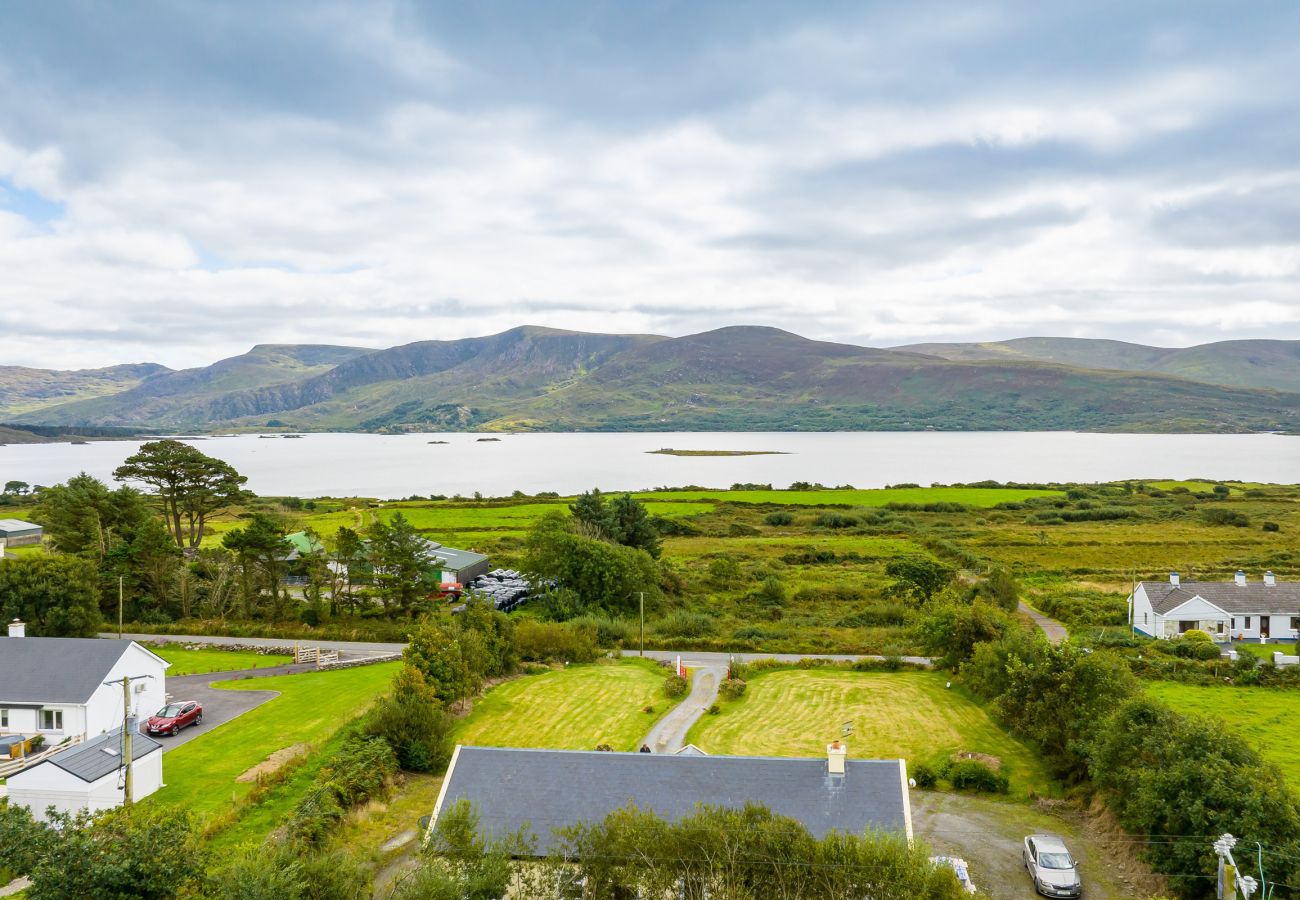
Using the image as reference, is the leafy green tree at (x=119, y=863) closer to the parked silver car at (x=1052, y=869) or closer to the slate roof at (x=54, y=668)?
the slate roof at (x=54, y=668)

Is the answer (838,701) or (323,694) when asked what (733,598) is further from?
(323,694)

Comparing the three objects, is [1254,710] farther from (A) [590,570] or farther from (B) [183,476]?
(B) [183,476]

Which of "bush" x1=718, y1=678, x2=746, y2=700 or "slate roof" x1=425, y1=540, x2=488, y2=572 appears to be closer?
"bush" x1=718, y1=678, x2=746, y2=700

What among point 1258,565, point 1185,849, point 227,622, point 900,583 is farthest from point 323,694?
point 1258,565

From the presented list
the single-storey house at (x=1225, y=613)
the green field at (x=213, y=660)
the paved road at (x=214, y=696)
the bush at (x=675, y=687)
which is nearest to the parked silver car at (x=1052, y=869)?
the bush at (x=675, y=687)

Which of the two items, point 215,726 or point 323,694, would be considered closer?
point 215,726

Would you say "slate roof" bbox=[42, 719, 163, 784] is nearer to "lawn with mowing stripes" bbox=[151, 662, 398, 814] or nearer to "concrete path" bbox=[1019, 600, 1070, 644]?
"lawn with mowing stripes" bbox=[151, 662, 398, 814]

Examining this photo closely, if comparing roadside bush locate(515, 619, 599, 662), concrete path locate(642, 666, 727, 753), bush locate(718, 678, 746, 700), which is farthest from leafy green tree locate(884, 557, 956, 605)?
roadside bush locate(515, 619, 599, 662)
